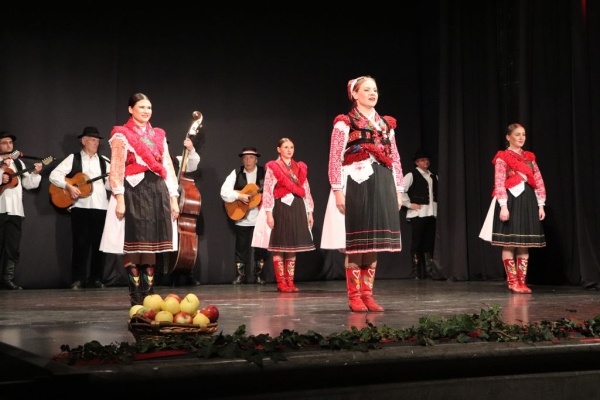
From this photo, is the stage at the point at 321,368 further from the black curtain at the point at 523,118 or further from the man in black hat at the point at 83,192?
the man in black hat at the point at 83,192

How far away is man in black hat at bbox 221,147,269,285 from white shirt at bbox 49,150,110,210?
1.37 m

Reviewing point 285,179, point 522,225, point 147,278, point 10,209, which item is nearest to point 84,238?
point 10,209

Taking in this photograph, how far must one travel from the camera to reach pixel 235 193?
9.13m

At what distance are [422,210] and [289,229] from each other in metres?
2.61

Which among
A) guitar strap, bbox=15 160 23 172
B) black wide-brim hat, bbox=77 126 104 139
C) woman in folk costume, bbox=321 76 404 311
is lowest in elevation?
woman in folk costume, bbox=321 76 404 311

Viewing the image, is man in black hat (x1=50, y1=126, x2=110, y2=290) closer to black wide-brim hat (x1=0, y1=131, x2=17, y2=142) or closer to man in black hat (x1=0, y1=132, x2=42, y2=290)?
man in black hat (x1=0, y1=132, x2=42, y2=290)

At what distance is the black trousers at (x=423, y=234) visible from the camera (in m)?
9.91

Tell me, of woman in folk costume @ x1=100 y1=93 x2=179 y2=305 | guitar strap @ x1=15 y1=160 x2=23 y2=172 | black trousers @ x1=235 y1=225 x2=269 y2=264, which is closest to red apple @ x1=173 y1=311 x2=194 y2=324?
woman in folk costume @ x1=100 y1=93 x2=179 y2=305

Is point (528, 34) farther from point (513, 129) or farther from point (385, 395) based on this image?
point (385, 395)

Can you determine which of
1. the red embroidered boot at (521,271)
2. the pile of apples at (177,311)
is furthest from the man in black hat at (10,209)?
the pile of apples at (177,311)

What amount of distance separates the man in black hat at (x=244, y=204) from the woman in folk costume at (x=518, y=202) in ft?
10.1

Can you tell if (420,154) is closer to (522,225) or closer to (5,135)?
(522,225)

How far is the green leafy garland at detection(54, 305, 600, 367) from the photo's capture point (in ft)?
9.59

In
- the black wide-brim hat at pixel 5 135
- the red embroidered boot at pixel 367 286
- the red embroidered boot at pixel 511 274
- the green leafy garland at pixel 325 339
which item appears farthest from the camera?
the black wide-brim hat at pixel 5 135
